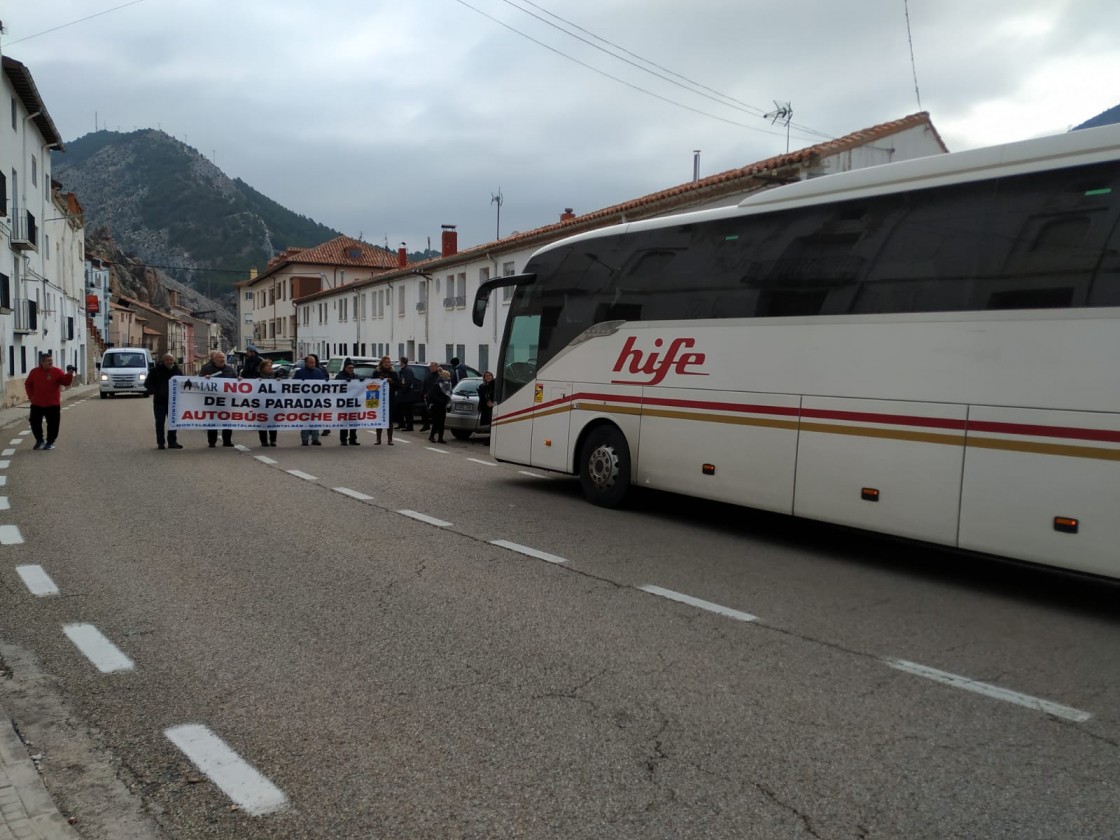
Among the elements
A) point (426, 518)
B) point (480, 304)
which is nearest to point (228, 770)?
point (426, 518)

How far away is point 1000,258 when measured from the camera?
6.93m

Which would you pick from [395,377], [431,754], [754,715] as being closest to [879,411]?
[754,715]

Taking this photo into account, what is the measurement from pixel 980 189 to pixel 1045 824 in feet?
17.4

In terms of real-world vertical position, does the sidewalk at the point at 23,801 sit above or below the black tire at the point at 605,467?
below

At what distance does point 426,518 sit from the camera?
9570 millimetres

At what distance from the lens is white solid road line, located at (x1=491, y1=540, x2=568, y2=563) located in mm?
7734

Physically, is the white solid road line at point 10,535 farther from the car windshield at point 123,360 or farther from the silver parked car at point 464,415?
the car windshield at point 123,360

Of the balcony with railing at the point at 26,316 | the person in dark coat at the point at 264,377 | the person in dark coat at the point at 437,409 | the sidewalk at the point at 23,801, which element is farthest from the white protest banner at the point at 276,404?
the balcony with railing at the point at 26,316

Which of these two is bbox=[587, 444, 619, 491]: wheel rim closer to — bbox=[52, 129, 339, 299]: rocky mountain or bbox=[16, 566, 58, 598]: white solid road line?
bbox=[16, 566, 58, 598]: white solid road line

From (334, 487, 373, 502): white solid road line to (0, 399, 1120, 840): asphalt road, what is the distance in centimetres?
124

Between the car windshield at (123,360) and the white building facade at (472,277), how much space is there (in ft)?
40.9

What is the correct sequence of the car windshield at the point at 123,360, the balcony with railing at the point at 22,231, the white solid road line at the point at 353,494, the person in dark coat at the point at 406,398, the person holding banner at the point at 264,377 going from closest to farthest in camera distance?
1. the white solid road line at the point at 353,494
2. the person holding banner at the point at 264,377
3. the person in dark coat at the point at 406,398
4. the balcony with railing at the point at 22,231
5. the car windshield at the point at 123,360

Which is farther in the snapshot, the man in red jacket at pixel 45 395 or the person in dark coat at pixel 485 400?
the person in dark coat at pixel 485 400

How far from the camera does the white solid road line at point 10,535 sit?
7.97 m
